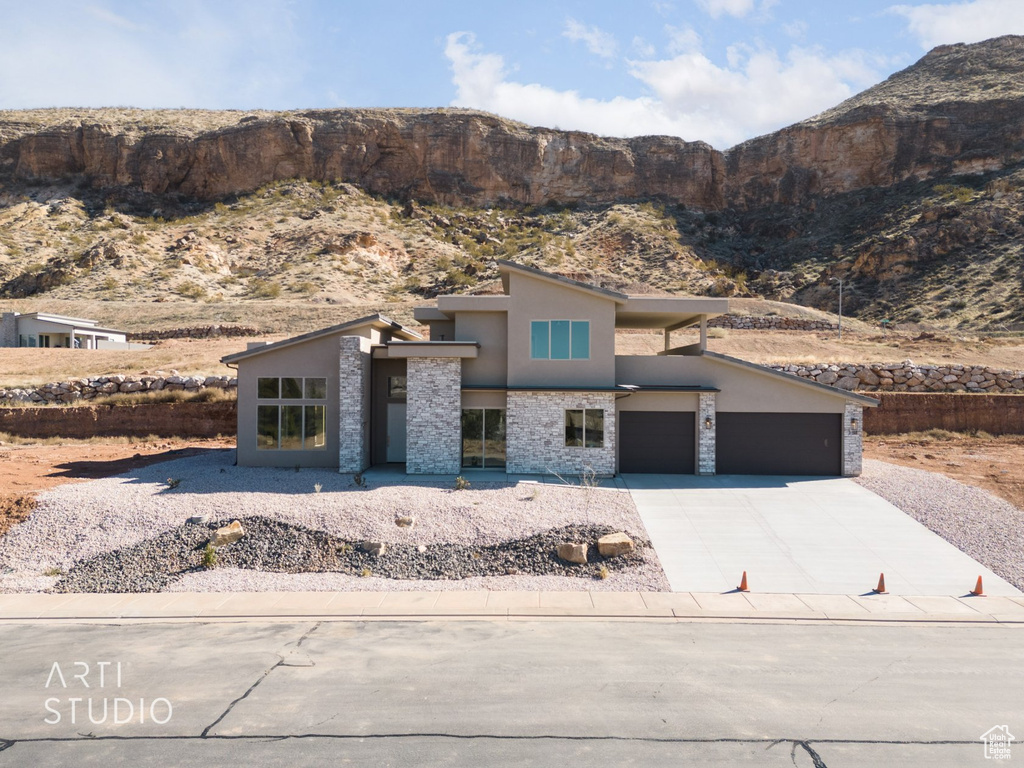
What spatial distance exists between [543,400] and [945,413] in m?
20.0

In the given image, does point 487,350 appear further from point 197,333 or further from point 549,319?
point 197,333

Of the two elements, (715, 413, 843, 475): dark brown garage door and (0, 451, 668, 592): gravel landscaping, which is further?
(715, 413, 843, 475): dark brown garage door

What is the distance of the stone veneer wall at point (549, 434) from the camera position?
64.8 feet

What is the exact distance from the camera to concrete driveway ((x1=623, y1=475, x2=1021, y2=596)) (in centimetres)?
1234

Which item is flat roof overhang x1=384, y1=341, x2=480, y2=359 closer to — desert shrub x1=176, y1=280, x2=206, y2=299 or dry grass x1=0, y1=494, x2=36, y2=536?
dry grass x1=0, y1=494, x2=36, y2=536

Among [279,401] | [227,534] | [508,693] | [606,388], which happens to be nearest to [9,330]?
[279,401]

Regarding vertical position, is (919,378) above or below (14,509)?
above

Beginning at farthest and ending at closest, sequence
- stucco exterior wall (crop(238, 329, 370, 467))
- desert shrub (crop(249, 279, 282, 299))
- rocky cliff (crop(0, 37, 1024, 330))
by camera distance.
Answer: rocky cliff (crop(0, 37, 1024, 330)), desert shrub (crop(249, 279, 282, 299)), stucco exterior wall (crop(238, 329, 370, 467))

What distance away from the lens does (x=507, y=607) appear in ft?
36.0

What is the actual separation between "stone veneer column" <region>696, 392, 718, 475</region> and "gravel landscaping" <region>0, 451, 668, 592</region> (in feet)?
13.6

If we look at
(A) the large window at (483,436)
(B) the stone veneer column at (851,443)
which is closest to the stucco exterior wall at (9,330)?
(A) the large window at (483,436)

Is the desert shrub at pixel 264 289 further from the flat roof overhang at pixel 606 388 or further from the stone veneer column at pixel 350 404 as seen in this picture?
the flat roof overhang at pixel 606 388

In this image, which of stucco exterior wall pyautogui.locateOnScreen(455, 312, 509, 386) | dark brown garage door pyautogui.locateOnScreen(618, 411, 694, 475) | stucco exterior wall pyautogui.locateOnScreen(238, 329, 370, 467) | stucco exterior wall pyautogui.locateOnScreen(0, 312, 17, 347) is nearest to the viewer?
stucco exterior wall pyautogui.locateOnScreen(238, 329, 370, 467)

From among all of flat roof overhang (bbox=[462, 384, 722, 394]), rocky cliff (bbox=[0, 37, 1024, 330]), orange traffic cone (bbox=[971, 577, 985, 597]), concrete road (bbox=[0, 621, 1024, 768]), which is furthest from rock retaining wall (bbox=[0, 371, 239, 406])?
orange traffic cone (bbox=[971, 577, 985, 597])
